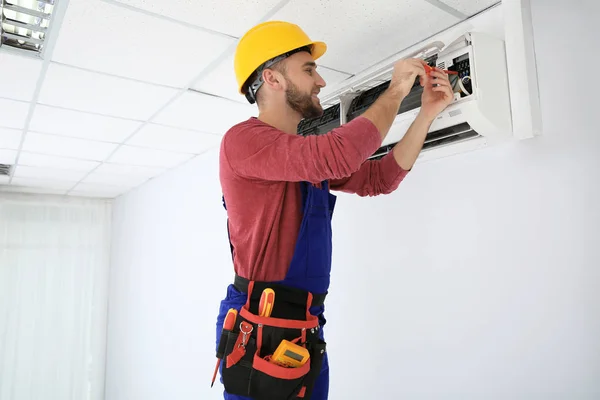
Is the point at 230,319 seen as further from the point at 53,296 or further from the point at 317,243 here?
the point at 53,296

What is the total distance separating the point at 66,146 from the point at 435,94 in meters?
3.00

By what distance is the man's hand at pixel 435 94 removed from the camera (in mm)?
1462

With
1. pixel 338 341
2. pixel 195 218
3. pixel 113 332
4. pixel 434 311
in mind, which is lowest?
pixel 113 332

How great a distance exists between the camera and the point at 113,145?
3436 mm

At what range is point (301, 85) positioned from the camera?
1447 millimetres

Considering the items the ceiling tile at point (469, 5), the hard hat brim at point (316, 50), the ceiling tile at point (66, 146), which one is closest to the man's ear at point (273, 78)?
the hard hat brim at point (316, 50)

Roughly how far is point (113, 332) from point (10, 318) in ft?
3.80

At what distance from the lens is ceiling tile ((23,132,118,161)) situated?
3.23 m

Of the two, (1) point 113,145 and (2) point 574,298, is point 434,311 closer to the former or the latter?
(2) point 574,298

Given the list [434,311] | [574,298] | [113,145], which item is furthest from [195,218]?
[574,298]

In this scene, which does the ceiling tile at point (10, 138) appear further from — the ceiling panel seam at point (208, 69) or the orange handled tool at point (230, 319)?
the orange handled tool at point (230, 319)

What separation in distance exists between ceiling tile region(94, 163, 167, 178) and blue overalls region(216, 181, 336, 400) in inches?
124

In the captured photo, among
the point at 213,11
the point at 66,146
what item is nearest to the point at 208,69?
the point at 213,11

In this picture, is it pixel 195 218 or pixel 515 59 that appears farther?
pixel 195 218
